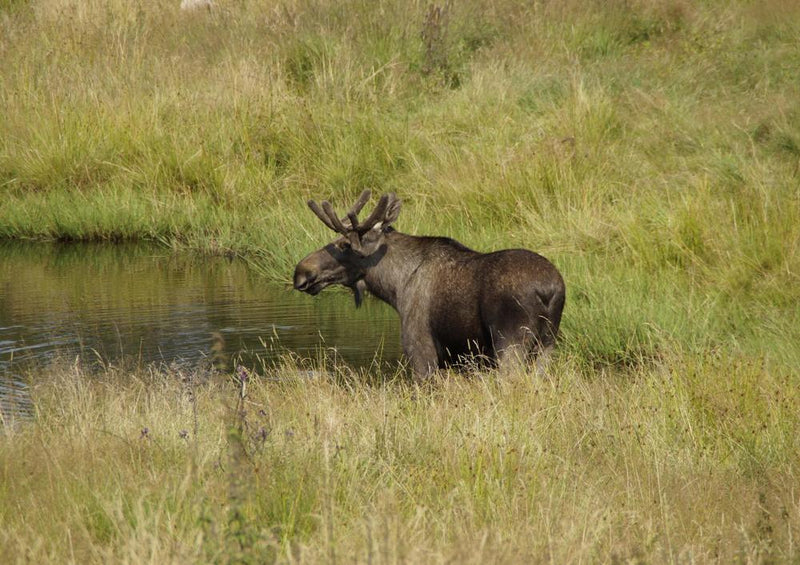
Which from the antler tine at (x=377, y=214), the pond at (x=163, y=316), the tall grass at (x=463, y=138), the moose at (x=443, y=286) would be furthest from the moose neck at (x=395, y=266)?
the tall grass at (x=463, y=138)

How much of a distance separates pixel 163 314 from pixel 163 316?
0.09 metres

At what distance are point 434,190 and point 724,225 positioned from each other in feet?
13.3

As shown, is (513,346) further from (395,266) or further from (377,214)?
(377,214)

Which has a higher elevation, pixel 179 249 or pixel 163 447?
pixel 163 447

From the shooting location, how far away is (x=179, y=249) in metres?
14.2

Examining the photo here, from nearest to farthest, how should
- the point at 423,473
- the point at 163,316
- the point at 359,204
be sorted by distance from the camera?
the point at 423,473 < the point at 359,204 < the point at 163,316

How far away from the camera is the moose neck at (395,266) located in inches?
338

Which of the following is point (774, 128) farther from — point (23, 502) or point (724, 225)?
point (23, 502)

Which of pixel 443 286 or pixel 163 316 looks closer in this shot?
pixel 443 286

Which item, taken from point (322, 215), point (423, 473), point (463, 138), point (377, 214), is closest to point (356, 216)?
point (377, 214)

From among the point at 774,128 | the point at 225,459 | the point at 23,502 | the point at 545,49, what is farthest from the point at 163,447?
the point at 545,49

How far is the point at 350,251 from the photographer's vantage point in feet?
28.7

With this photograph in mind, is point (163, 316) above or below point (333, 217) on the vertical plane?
below

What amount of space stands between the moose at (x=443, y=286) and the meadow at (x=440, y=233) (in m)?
0.31
